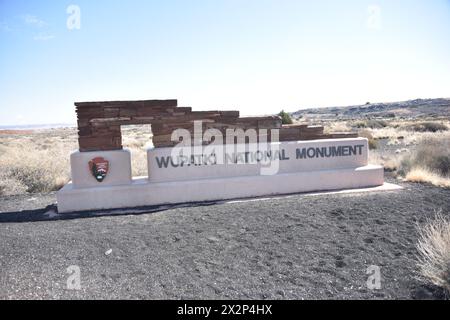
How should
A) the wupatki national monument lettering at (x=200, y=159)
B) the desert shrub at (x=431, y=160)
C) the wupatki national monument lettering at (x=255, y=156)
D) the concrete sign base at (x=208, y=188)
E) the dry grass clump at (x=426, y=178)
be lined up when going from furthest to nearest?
the desert shrub at (x=431, y=160), the dry grass clump at (x=426, y=178), the wupatki national monument lettering at (x=255, y=156), the wupatki national monument lettering at (x=200, y=159), the concrete sign base at (x=208, y=188)

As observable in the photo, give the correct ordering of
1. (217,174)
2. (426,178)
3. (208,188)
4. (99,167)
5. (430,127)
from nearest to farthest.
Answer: (99,167)
(208,188)
(217,174)
(426,178)
(430,127)

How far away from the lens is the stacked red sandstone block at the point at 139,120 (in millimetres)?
9398

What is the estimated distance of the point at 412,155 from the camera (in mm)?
15672

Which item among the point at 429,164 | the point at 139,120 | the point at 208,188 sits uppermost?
the point at 139,120

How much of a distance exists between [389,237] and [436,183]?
6.30 metres

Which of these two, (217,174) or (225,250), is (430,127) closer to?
(217,174)

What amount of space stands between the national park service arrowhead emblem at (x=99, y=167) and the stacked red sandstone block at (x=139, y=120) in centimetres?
39

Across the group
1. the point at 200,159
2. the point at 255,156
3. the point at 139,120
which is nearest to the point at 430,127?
the point at 255,156

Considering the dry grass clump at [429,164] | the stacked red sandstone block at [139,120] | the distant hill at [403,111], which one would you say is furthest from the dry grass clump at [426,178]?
the distant hill at [403,111]

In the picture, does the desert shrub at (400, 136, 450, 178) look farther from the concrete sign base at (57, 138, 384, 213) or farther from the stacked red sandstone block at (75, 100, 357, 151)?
the stacked red sandstone block at (75, 100, 357, 151)

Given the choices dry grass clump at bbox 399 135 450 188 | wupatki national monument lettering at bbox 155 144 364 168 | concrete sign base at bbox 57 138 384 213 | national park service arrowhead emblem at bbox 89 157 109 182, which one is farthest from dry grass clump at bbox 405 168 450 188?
national park service arrowhead emblem at bbox 89 157 109 182

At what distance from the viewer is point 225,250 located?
20.4 feet

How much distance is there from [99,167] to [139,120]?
1.59 m

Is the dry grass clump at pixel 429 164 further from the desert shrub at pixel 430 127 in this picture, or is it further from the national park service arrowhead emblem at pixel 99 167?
the desert shrub at pixel 430 127
